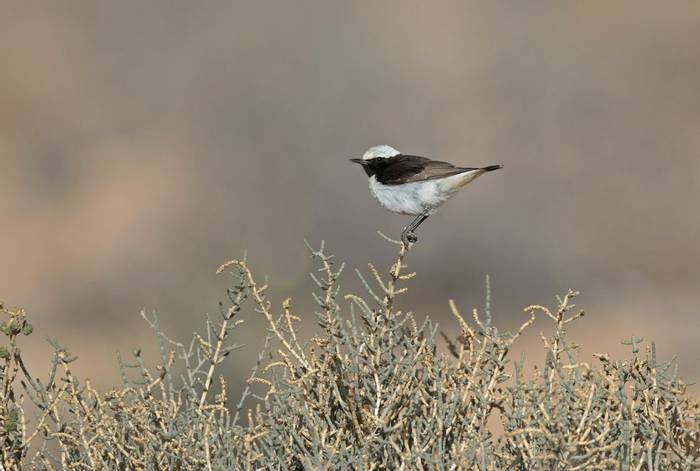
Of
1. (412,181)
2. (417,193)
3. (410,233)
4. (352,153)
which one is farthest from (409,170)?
(352,153)

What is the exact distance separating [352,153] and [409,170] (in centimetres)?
1221

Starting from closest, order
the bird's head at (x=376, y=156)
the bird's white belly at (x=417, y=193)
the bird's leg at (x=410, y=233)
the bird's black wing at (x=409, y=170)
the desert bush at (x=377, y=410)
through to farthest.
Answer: the desert bush at (x=377, y=410), the bird's leg at (x=410, y=233), the bird's white belly at (x=417, y=193), the bird's black wing at (x=409, y=170), the bird's head at (x=376, y=156)

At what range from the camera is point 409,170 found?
5367 mm

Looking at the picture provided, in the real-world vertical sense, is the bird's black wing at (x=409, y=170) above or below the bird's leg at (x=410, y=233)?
above

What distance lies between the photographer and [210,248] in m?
16.9

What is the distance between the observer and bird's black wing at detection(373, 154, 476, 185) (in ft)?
17.4

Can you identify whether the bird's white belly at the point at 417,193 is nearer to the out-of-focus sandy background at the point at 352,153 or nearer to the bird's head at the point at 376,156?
the bird's head at the point at 376,156

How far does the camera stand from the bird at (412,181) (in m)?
5.11

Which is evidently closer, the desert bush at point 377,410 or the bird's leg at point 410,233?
the desert bush at point 377,410

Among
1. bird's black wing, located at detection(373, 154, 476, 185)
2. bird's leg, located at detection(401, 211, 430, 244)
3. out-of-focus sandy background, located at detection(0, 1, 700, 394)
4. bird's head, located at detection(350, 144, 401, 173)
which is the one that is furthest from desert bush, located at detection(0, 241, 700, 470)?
out-of-focus sandy background, located at detection(0, 1, 700, 394)

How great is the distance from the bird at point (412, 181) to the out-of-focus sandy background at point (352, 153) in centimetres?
853

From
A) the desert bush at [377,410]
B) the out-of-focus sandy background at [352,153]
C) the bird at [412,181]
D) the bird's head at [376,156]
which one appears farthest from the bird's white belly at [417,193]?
the out-of-focus sandy background at [352,153]

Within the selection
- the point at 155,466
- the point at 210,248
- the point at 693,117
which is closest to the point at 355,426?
the point at 155,466

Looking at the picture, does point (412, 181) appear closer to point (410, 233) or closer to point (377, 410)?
point (410, 233)
